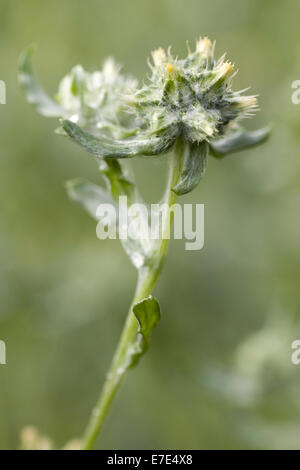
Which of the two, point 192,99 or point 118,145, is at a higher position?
point 192,99

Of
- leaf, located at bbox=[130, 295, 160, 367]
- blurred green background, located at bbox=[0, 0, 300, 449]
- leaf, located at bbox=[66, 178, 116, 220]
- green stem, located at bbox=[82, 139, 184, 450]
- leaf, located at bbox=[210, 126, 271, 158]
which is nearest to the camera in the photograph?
leaf, located at bbox=[130, 295, 160, 367]

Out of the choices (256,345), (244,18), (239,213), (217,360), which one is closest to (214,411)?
(217,360)

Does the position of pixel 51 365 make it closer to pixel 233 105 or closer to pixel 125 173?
pixel 125 173

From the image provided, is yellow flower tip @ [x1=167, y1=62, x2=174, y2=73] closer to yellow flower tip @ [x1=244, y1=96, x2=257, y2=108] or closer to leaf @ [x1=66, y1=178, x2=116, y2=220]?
yellow flower tip @ [x1=244, y1=96, x2=257, y2=108]

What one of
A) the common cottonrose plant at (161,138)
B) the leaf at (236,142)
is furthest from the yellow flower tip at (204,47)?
the leaf at (236,142)

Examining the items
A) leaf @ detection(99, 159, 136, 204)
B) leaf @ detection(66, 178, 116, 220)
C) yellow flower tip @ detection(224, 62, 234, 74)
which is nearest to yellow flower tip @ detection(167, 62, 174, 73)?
yellow flower tip @ detection(224, 62, 234, 74)

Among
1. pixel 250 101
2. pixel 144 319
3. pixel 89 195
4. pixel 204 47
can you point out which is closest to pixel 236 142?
pixel 250 101

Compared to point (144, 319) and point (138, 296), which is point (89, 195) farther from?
point (144, 319)
